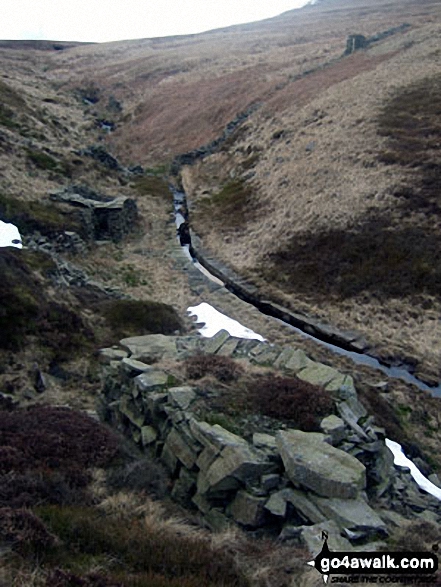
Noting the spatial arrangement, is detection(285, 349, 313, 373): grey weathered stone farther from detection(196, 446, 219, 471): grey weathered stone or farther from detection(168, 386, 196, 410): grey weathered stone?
detection(196, 446, 219, 471): grey weathered stone

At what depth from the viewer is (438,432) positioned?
65.2ft

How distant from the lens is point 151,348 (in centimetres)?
1577

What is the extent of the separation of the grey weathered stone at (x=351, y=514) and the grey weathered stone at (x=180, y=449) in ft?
8.63

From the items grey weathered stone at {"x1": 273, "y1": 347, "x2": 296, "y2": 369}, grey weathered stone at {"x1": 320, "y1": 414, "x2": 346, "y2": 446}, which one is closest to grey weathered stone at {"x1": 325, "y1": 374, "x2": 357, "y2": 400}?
grey weathered stone at {"x1": 320, "y1": 414, "x2": 346, "y2": 446}

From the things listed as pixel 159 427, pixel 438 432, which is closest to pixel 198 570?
pixel 159 427

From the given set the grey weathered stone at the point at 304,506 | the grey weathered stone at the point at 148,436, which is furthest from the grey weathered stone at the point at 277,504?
the grey weathered stone at the point at 148,436

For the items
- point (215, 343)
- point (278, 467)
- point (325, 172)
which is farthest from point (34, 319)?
point (325, 172)

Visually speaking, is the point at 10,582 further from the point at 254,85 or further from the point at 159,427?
the point at 254,85

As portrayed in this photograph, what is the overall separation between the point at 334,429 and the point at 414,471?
5836mm

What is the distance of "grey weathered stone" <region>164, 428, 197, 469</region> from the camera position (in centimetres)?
1123

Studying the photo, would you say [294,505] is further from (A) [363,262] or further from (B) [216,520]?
(A) [363,262]

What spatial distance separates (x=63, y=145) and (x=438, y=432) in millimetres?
42466

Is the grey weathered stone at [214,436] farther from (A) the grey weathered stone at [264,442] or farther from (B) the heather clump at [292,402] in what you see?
(B) the heather clump at [292,402]

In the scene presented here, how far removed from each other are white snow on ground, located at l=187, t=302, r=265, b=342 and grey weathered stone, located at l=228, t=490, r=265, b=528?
1498 cm
